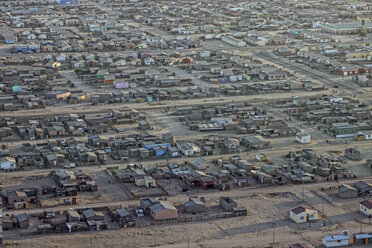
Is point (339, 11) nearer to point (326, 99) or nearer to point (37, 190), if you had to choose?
point (326, 99)

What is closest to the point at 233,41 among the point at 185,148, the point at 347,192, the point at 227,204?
the point at 185,148

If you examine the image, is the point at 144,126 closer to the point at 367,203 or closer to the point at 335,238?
the point at 367,203

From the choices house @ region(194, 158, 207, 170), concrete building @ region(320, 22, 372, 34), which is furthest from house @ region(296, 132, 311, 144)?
concrete building @ region(320, 22, 372, 34)

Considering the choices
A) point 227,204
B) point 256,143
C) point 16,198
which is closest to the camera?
point 227,204

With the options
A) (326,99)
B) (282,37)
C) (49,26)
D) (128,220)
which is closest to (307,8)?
(282,37)

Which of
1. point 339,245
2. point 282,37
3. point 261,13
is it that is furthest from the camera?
point 261,13

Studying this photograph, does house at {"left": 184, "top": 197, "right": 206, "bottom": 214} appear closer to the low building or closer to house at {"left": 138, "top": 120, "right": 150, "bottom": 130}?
the low building
